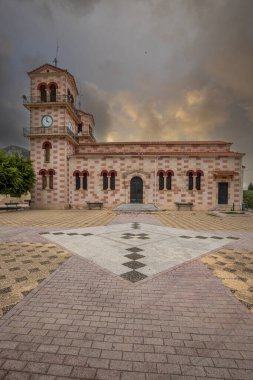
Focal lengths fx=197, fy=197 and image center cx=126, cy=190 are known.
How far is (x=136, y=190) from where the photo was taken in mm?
23938

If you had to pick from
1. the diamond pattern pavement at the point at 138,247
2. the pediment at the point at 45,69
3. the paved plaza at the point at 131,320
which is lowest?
the diamond pattern pavement at the point at 138,247

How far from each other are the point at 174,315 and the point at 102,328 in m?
1.24

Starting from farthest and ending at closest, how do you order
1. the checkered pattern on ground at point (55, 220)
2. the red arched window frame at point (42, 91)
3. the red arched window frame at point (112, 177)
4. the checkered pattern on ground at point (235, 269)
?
the red arched window frame at point (112, 177) → the red arched window frame at point (42, 91) → the checkered pattern on ground at point (55, 220) → the checkered pattern on ground at point (235, 269)

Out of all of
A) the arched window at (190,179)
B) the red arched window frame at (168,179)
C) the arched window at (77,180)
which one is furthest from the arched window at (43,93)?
the arched window at (190,179)

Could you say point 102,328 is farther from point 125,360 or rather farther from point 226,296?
point 226,296

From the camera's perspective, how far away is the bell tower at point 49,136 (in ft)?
77.4

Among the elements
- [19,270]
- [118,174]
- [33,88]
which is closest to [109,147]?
[118,174]

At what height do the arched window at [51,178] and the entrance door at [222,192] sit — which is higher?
the arched window at [51,178]

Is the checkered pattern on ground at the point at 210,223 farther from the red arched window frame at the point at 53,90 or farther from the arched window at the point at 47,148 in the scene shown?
the red arched window frame at the point at 53,90

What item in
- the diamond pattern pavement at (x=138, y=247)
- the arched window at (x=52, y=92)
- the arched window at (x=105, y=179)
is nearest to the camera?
the diamond pattern pavement at (x=138, y=247)

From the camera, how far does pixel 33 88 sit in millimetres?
23781

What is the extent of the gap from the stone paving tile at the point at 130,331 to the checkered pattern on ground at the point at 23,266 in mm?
345

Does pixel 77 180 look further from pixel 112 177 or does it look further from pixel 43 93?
pixel 43 93

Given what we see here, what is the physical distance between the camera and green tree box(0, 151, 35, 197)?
1944 centimetres
